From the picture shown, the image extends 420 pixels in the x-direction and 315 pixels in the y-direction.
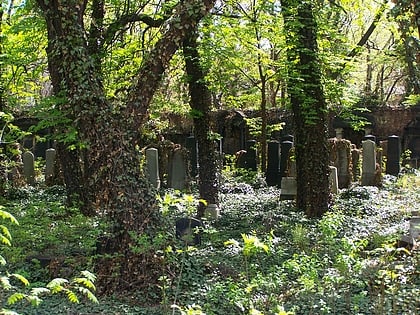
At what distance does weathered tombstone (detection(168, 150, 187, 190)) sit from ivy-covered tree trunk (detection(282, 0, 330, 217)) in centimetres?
433

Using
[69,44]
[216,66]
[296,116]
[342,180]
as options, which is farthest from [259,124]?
[69,44]

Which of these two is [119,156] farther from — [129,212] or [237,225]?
[237,225]

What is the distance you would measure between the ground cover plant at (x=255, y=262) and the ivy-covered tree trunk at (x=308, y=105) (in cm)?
60

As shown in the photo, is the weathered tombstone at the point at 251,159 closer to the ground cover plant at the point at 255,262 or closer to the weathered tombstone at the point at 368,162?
the weathered tombstone at the point at 368,162

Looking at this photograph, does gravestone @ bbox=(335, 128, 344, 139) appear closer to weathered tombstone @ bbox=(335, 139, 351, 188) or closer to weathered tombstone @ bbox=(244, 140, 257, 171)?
weathered tombstone @ bbox=(244, 140, 257, 171)

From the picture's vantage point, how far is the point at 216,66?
1203 cm

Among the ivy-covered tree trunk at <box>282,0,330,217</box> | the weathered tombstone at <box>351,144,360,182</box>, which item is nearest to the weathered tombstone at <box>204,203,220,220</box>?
the ivy-covered tree trunk at <box>282,0,330,217</box>

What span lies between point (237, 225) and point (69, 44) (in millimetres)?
4901

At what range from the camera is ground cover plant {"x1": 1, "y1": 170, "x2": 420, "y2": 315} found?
471 centimetres

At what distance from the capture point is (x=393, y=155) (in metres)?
15.4

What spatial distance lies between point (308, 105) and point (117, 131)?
482 cm

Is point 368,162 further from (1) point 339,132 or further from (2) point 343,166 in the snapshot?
(1) point 339,132

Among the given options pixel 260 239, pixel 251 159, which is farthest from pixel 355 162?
pixel 260 239

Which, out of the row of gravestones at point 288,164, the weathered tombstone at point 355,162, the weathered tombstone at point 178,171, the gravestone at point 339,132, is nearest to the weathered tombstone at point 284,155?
the row of gravestones at point 288,164
